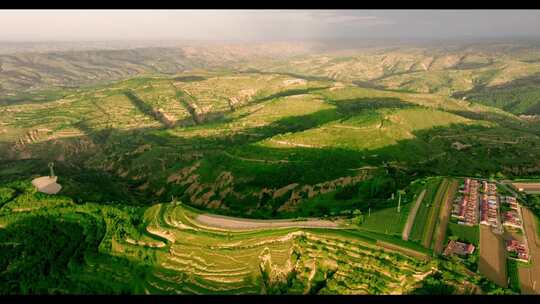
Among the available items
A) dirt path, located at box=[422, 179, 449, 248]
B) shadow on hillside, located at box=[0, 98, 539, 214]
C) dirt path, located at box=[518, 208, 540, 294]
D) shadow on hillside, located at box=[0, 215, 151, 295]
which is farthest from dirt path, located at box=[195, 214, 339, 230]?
dirt path, located at box=[518, 208, 540, 294]

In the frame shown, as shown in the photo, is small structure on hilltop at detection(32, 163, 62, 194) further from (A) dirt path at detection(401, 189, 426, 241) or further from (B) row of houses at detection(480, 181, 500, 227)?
(B) row of houses at detection(480, 181, 500, 227)

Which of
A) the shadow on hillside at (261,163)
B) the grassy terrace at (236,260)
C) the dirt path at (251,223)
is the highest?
the dirt path at (251,223)

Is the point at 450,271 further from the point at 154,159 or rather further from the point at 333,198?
the point at 154,159

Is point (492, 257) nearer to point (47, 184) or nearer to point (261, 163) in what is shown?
point (261, 163)

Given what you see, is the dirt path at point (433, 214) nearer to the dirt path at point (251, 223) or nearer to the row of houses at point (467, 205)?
the row of houses at point (467, 205)

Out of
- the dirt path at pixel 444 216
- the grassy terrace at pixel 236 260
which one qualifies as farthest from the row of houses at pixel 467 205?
the grassy terrace at pixel 236 260

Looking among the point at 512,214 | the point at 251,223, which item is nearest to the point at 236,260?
the point at 251,223

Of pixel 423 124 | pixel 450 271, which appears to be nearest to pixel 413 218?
pixel 450 271
